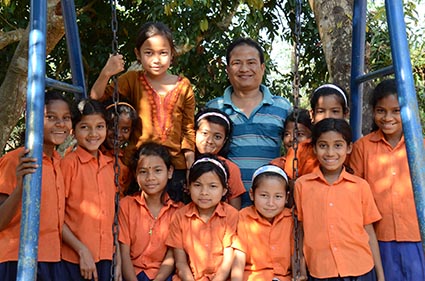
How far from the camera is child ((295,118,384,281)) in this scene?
283 centimetres

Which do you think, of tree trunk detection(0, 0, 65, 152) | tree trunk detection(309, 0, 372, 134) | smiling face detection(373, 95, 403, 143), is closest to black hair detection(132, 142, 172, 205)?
smiling face detection(373, 95, 403, 143)

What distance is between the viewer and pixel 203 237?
3068mm

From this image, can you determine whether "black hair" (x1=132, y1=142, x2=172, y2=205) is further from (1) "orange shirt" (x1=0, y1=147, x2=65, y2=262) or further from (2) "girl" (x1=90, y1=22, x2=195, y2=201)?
(1) "orange shirt" (x1=0, y1=147, x2=65, y2=262)

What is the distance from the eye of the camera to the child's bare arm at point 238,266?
9.68 feet

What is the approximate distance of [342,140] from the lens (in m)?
2.99

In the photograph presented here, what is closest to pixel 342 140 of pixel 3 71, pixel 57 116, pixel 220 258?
pixel 220 258

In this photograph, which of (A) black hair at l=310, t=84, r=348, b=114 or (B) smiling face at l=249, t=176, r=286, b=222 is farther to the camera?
(A) black hair at l=310, t=84, r=348, b=114

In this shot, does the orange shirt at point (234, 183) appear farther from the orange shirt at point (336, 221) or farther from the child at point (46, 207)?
the child at point (46, 207)

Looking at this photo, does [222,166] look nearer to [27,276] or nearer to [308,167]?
[308,167]

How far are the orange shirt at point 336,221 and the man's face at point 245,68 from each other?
0.87 meters

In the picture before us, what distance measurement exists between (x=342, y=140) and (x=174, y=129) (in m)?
0.99

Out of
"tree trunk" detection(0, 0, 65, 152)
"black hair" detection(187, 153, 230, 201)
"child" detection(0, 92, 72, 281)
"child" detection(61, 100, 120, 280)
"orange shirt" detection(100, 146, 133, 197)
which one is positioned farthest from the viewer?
"tree trunk" detection(0, 0, 65, 152)

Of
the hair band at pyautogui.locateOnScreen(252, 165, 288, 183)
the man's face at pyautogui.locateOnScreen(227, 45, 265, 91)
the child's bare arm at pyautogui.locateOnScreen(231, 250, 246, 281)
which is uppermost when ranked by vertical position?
the man's face at pyautogui.locateOnScreen(227, 45, 265, 91)

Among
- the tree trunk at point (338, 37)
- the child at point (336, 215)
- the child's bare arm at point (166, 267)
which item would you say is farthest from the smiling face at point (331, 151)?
the tree trunk at point (338, 37)
